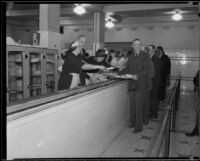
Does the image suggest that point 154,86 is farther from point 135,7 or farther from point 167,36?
point 167,36

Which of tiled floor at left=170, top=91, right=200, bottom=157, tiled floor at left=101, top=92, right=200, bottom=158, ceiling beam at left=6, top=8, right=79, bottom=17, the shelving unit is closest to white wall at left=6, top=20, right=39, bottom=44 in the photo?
ceiling beam at left=6, top=8, right=79, bottom=17

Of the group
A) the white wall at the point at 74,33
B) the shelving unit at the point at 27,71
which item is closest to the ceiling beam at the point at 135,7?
the white wall at the point at 74,33

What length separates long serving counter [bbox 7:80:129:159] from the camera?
171 centimetres

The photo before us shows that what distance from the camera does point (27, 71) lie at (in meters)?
4.73

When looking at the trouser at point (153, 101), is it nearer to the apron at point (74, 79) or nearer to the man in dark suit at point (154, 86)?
the man in dark suit at point (154, 86)

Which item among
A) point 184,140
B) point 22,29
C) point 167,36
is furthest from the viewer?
point 22,29

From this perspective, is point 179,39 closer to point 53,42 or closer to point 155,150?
point 53,42

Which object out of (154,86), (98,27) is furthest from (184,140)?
(98,27)

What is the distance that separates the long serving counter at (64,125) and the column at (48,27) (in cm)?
247

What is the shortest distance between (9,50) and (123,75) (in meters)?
1.97

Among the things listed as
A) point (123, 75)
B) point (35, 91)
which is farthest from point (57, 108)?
point (35, 91)

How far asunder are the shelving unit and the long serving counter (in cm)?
169

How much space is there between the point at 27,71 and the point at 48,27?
164 cm

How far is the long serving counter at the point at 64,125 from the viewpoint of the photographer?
1714mm
